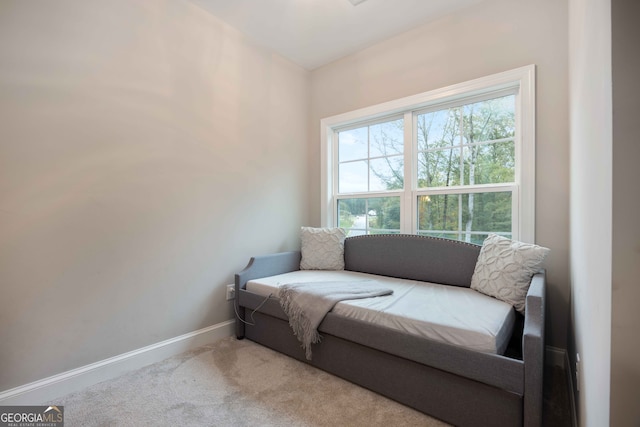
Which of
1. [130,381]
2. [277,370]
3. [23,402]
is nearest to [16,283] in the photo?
[23,402]

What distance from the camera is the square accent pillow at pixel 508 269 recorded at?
1697 millimetres

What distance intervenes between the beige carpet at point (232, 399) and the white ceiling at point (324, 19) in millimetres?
2796

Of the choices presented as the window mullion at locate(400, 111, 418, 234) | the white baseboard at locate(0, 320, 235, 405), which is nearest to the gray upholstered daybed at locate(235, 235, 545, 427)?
the window mullion at locate(400, 111, 418, 234)

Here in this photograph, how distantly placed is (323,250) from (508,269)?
1.55 meters

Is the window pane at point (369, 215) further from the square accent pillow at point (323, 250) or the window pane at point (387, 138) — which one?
the window pane at point (387, 138)

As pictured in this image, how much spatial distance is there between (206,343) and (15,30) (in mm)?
2369

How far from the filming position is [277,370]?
193 cm

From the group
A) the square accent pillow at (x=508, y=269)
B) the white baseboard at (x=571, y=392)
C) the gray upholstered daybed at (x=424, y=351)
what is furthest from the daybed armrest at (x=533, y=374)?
the square accent pillow at (x=508, y=269)

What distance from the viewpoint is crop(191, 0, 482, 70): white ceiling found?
89.2 inches

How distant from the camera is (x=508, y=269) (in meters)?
1.76

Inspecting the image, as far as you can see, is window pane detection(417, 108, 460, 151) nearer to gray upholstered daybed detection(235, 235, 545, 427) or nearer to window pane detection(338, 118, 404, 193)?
window pane detection(338, 118, 404, 193)

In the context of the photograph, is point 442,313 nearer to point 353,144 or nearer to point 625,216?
point 625,216

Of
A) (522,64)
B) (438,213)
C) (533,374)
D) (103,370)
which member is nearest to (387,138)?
(438,213)

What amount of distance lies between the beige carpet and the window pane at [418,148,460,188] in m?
1.77
